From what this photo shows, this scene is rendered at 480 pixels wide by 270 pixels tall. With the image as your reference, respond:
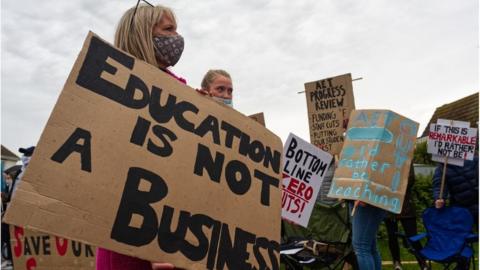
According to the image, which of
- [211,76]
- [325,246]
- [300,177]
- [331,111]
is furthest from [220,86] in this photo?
[331,111]

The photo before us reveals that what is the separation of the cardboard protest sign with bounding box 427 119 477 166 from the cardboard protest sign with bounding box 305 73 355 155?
1.06 metres

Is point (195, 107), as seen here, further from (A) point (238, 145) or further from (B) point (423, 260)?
(B) point (423, 260)

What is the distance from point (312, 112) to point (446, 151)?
1695 mm

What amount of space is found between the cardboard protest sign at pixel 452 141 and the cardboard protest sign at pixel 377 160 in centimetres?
182

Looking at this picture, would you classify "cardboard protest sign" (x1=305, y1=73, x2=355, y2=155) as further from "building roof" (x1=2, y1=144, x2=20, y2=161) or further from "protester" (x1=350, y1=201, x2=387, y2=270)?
"building roof" (x1=2, y1=144, x2=20, y2=161)

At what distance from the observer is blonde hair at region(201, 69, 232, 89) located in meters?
3.05

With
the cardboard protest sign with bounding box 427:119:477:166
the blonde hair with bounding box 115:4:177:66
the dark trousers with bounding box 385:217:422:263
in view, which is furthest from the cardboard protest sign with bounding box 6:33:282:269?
the cardboard protest sign with bounding box 427:119:477:166

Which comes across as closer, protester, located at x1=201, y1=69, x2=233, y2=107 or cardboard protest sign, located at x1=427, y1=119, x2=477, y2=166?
protester, located at x1=201, y1=69, x2=233, y2=107

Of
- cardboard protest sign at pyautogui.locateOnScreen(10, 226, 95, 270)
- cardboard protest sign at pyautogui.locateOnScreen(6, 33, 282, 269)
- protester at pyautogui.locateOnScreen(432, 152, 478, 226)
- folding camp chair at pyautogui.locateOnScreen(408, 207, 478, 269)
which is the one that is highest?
protester at pyautogui.locateOnScreen(432, 152, 478, 226)

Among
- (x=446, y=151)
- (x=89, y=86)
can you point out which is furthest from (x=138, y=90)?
(x=446, y=151)

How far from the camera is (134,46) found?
1739 mm

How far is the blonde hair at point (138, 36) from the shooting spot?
1737 mm

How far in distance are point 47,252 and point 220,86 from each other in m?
1.80

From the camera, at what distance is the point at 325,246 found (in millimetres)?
4688
